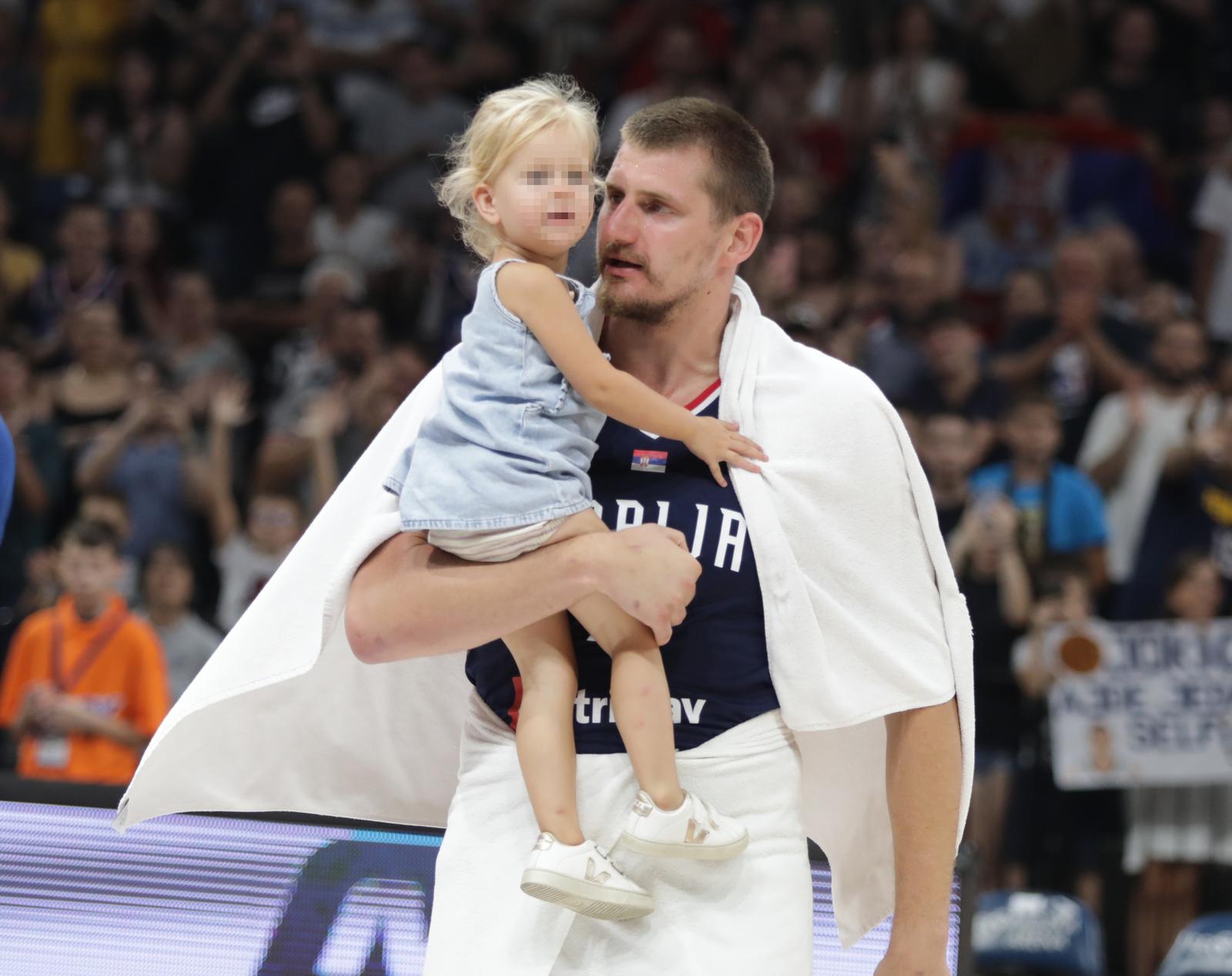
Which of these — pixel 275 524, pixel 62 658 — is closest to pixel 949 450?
pixel 275 524

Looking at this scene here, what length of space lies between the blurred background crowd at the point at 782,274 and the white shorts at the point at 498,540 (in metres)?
2.98

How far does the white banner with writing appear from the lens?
5.67 metres

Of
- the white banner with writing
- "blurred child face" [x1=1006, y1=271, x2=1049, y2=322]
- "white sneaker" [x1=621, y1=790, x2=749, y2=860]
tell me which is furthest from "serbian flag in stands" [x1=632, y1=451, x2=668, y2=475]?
"blurred child face" [x1=1006, y1=271, x2=1049, y2=322]

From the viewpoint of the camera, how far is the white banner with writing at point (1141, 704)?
5668mm

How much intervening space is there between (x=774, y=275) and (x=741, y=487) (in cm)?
481

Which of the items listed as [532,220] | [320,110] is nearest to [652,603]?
[532,220]

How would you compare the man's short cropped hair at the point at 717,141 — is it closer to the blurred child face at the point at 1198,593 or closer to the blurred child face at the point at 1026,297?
the blurred child face at the point at 1198,593

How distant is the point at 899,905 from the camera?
2.53 m

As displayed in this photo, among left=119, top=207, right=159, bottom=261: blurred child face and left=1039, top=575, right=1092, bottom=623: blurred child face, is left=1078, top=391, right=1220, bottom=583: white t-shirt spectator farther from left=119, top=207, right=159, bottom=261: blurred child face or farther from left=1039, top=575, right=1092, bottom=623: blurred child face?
left=119, top=207, right=159, bottom=261: blurred child face

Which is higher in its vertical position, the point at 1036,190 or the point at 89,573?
the point at 1036,190

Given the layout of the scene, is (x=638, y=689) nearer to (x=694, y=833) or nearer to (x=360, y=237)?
(x=694, y=833)

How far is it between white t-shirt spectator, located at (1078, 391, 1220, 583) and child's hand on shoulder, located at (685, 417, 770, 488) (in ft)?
14.1

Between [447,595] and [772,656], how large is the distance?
1.50 ft

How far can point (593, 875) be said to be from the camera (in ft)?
7.62
